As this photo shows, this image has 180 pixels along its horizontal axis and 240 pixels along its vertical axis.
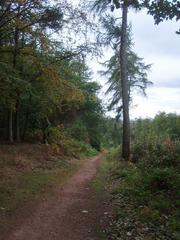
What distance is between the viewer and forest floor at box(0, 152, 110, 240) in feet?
23.9

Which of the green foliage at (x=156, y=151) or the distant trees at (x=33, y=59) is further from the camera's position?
the distant trees at (x=33, y=59)

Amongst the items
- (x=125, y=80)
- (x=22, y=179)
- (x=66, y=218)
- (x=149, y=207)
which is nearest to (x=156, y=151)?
(x=125, y=80)

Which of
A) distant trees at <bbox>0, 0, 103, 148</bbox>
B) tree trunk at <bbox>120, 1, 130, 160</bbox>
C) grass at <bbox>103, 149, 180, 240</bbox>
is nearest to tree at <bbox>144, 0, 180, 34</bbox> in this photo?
grass at <bbox>103, 149, 180, 240</bbox>

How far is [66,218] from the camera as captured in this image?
852cm

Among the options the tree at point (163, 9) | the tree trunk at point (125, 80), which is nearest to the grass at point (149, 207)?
the tree at point (163, 9)

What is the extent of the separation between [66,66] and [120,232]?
16717 mm

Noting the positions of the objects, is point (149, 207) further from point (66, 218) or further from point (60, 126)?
point (60, 126)

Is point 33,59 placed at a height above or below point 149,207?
above

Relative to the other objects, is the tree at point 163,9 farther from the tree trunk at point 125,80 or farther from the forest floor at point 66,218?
the tree trunk at point 125,80

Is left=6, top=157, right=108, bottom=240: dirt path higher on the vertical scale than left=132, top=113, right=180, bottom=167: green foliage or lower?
lower

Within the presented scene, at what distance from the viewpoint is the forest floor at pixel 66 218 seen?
7289 millimetres

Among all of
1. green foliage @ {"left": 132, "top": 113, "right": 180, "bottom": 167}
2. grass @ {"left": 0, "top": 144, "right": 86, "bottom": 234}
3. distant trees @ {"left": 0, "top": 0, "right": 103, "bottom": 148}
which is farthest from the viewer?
distant trees @ {"left": 0, "top": 0, "right": 103, "bottom": 148}

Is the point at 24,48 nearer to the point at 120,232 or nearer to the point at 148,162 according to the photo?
the point at 148,162

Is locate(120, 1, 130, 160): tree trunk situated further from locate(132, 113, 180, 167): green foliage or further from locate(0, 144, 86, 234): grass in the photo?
locate(0, 144, 86, 234): grass
